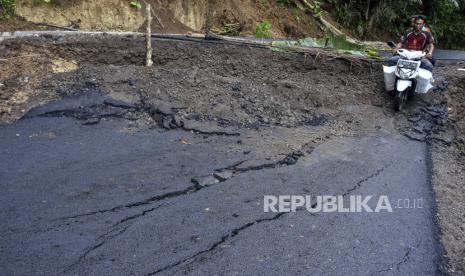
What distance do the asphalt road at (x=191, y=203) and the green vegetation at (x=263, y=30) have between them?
7.30 m

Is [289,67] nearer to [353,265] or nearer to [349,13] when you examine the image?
[353,265]

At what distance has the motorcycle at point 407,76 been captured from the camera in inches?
329

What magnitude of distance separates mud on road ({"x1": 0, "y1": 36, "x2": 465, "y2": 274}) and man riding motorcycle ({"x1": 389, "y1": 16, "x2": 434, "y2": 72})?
880 mm

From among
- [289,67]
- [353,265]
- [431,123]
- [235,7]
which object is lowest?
[353,265]

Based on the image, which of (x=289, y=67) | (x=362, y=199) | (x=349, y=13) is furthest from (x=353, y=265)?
(x=349, y=13)

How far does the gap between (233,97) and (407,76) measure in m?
3.36

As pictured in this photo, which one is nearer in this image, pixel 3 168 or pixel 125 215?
pixel 125 215

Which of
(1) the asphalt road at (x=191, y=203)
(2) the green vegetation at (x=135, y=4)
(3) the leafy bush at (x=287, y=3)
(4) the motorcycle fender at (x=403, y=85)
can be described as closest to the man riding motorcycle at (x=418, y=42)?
(4) the motorcycle fender at (x=403, y=85)

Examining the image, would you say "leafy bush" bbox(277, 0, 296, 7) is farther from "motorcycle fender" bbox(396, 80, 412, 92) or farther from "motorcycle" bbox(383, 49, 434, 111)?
"motorcycle fender" bbox(396, 80, 412, 92)

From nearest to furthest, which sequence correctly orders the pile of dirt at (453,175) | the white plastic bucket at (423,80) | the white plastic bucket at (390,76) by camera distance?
1. the pile of dirt at (453,175)
2. the white plastic bucket at (423,80)
3. the white plastic bucket at (390,76)

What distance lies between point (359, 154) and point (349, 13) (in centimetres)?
1250

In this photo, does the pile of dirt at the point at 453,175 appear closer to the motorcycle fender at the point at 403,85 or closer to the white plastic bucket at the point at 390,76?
the motorcycle fender at the point at 403,85

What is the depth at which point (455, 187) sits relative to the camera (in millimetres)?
6270

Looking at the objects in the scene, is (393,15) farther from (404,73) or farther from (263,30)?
(404,73)
